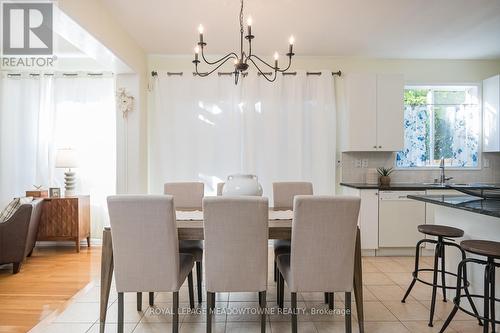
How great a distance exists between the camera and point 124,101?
396cm

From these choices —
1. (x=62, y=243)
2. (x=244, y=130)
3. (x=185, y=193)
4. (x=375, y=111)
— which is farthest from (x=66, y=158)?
(x=375, y=111)

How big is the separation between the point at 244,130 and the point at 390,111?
1955 millimetres

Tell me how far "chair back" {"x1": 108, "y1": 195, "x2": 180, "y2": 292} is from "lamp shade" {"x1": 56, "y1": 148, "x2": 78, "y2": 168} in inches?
106

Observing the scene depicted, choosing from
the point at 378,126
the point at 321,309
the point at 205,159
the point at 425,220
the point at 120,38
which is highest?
the point at 120,38

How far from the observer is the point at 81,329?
231 centimetres

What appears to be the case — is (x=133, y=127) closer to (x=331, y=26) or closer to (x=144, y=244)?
(x=144, y=244)

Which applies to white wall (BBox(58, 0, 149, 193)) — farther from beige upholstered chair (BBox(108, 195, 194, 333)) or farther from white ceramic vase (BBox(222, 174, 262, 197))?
beige upholstered chair (BBox(108, 195, 194, 333))

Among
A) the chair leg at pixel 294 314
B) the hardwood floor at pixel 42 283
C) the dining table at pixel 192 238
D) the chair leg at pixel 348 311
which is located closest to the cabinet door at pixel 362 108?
the dining table at pixel 192 238

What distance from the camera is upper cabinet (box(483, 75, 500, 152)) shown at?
4277mm

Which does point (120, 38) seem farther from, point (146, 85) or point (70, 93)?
point (70, 93)

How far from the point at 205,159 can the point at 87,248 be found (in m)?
2.08

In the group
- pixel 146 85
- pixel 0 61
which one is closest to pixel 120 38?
pixel 146 85

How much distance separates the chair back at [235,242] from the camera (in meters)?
1.95

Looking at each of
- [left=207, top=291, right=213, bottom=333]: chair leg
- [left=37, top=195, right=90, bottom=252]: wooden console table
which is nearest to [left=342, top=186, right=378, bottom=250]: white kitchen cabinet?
[left=207, top=291, right=213, bottom=333]: chair leg
